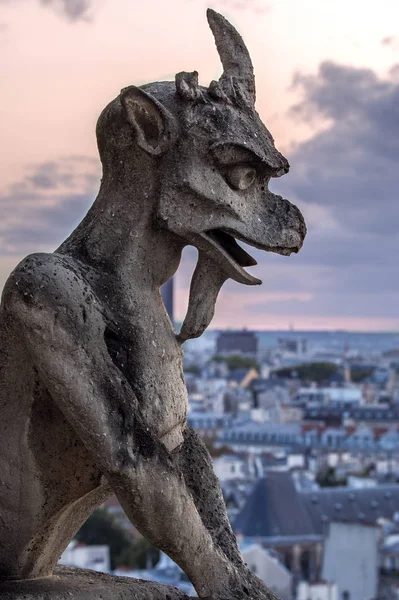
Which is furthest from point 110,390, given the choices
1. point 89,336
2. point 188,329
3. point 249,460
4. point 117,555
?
point 249,460

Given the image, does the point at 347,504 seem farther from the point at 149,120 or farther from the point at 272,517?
the point at 149,120

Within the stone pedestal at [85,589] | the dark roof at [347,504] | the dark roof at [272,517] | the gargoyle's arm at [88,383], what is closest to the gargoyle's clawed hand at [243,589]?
the stone pedestal at [85,589]

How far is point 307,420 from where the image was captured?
89438mm

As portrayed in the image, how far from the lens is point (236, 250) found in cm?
333

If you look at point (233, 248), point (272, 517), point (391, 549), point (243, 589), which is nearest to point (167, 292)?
point (233, 248)

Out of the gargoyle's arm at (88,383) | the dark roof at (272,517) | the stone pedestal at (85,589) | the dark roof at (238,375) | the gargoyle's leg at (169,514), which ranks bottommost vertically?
the stone pedestal at (85,589)

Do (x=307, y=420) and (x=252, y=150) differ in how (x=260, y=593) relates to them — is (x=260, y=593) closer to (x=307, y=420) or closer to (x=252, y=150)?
(x=252, y=150)

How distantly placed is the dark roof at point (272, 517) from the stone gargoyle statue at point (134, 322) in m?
52.0

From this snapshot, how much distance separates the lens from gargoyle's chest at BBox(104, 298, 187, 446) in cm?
313

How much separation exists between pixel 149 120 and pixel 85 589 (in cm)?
99

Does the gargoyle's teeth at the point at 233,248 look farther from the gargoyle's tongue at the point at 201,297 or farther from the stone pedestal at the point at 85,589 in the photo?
the stone pedestal at the point at 85,589

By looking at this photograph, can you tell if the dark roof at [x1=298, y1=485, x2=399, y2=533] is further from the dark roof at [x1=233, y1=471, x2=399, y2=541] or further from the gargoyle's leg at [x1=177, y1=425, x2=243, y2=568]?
the gargoyle's leg at [x1=177, y1=425, x2=243, y2=568]

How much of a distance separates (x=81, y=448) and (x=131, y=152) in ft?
2.04

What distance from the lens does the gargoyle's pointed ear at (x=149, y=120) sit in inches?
124
